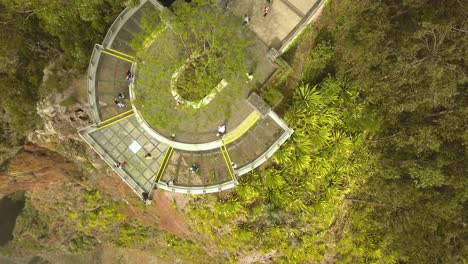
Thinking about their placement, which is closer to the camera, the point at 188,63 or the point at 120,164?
the point at 188,63

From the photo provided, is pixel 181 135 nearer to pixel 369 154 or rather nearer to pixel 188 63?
pixel 188 63

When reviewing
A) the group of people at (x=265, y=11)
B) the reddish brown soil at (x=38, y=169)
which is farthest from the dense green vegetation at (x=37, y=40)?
the group of people at (x=265, y=11)

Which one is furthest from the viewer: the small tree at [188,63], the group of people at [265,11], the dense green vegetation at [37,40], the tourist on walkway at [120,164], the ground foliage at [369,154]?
the tourist on walkway at [120,164]

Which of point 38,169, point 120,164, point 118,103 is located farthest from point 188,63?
point 38,169

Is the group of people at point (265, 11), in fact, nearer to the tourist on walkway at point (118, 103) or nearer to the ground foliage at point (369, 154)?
the ground foliage at point (369, 154)

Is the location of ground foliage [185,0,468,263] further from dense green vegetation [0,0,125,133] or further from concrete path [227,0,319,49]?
dense green vegetation [0,0,125,133]

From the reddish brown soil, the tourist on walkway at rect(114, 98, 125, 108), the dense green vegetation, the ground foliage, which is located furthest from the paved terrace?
the reddish brown soil
